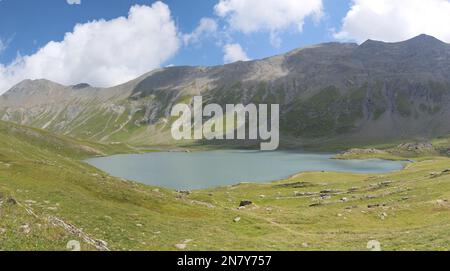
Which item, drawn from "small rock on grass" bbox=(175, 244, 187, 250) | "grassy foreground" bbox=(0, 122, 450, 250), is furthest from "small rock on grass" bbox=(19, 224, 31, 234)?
"small rock on grass" bbox=(175, 244, 187, 250)

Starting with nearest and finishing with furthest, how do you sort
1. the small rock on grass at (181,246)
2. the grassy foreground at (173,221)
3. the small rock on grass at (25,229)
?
1. the small rock on grass at (25,229)
2. the grassy foreground at (173,221)
3. the small rock on grass at (181,246)

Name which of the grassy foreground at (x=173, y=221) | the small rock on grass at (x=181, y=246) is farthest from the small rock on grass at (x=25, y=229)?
the small rock on grass at (x=181, y=246)

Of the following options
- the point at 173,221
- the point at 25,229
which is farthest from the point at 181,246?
the point at 25,229

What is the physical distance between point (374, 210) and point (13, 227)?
60.1 meters

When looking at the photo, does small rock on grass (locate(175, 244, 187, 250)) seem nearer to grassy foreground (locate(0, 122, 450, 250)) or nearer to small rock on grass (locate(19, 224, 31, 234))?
grassy foreground (locate(0, 122, 450, 250))

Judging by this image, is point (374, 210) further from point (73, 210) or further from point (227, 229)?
point (73, 210)

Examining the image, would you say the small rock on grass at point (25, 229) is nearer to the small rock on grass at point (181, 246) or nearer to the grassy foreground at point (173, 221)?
the grassy foreground at point (173, 221)

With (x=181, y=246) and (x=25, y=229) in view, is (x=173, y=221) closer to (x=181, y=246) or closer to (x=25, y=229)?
(x=181, y=246)

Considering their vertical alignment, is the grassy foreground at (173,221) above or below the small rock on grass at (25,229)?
below

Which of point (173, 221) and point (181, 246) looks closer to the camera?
point (181, 246)

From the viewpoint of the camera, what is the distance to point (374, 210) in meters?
71.1

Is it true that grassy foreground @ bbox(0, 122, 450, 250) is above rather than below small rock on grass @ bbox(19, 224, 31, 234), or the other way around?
below
